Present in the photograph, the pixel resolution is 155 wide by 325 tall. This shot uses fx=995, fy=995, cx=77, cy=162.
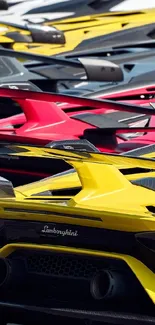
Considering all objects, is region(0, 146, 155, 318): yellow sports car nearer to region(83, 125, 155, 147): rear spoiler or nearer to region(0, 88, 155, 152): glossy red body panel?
region(83, 125, 155, 147): rear spoiler

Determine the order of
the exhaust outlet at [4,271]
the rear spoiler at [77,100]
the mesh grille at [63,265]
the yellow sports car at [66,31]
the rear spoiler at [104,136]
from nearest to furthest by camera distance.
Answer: the mesh grille at [63,265], the exhaust outlet at [4,271], the rear spoiler at [77,100], the rear spoiler at [104,136], the yellow sports car at [66,31]

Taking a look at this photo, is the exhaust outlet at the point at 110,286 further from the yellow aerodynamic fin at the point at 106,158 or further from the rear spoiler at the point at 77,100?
the rear spoiler at the point at 77,100

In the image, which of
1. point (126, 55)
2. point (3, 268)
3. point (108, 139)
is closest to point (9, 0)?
point (126, 55)

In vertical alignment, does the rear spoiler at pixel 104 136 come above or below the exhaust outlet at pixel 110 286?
below

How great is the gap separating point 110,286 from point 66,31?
861 centimetres

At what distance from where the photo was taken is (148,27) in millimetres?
11914

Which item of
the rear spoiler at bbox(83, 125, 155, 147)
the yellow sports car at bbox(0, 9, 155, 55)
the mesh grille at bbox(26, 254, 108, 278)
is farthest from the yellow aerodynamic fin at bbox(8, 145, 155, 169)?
the yellow sports car at bbox(0, 9, 155, 55)

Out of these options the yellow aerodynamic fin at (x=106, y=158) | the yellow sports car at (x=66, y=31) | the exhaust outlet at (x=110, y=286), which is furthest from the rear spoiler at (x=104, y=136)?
the yellow sports car at (x=66, y=31)

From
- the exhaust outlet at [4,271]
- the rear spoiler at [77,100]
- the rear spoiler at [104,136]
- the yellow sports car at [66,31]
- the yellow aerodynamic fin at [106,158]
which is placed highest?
the yellow aerodynamic fin at [106,158]

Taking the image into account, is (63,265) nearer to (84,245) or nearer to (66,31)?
(84,245)

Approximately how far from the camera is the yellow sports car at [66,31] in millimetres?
11109

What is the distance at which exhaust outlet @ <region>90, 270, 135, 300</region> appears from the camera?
3.91 m

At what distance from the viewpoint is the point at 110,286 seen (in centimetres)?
390

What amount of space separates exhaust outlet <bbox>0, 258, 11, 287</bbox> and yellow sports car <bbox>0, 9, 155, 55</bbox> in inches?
275
